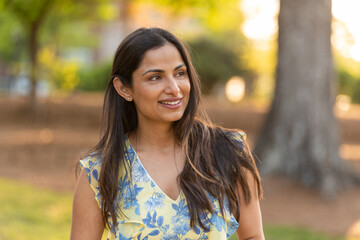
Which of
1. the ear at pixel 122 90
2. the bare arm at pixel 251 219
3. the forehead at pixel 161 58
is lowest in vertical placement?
the bare arm at pixel 251 219

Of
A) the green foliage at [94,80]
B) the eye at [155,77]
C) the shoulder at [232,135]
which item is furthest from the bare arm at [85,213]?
the green foliage at [94,80]

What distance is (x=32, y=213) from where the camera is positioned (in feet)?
24.5

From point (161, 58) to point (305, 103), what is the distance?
6092mm

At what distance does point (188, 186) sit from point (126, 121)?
1.51 ft

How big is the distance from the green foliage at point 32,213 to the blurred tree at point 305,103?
2955 millimetres

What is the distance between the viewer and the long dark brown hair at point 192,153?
2.20 m

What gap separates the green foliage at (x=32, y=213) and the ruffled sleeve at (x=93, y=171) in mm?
4232

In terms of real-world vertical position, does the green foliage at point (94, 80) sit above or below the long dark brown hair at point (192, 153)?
below

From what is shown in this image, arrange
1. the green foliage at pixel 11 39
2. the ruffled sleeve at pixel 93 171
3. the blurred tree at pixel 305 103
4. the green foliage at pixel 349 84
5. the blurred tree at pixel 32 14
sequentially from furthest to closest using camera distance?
the green foliage at pixel 349 84, the green foliage at pixel 11 39, the blurred tree at pixel 32 14, the blurred tree at pixel 305 103, the ruffled sleeve at pixel 93 171

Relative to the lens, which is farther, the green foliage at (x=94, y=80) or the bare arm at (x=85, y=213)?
the green foliage at (x=94, y=80)

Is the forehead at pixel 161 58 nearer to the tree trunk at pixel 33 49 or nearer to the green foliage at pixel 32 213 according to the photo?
the green foliage at pixel 32 213

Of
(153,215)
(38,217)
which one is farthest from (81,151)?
(153,215)

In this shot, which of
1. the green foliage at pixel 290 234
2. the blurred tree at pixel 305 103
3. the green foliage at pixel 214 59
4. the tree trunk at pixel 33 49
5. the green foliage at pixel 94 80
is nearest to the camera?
the green foliage at pixel 290 234

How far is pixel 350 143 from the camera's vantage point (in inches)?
596
